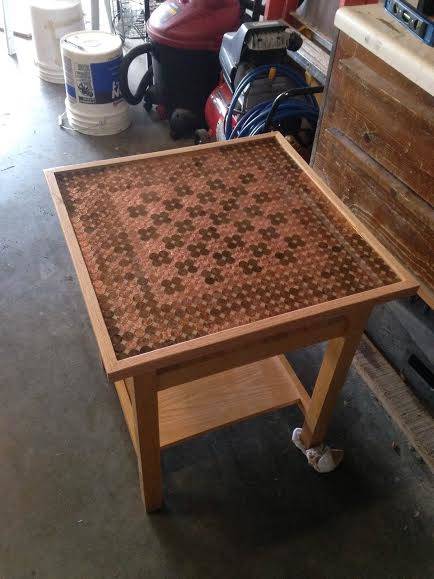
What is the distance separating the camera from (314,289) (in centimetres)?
90

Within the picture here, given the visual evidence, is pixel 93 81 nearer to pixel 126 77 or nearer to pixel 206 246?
pixel 126 77

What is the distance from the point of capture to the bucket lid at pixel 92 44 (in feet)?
7.25

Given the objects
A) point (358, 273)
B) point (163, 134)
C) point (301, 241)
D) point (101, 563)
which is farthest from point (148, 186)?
point (163, 134)

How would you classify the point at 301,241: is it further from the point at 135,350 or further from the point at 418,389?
the point at 418,389

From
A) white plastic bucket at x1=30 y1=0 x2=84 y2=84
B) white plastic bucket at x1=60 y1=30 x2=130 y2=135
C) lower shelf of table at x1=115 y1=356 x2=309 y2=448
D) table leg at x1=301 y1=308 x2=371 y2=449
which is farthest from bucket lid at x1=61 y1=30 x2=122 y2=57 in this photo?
table leg at x1=301 y1=308 x2=371 y2=449

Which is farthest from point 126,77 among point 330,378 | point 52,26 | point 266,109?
point 330,378

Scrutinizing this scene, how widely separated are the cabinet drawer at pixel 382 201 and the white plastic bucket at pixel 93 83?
4.28 ft

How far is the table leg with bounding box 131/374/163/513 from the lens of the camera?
0.86m

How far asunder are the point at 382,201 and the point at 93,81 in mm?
1597

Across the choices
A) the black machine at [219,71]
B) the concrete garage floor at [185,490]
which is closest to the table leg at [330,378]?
the concrete garage floor at [185,490]

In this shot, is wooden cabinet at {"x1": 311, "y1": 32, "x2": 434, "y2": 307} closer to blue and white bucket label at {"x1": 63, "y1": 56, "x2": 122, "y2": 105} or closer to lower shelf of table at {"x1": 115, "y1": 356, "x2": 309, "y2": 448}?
lower shelf of table at {"x1": 115, "y1": 356, "x2": 309, "y2": 448}

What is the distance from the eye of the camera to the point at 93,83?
2.28m

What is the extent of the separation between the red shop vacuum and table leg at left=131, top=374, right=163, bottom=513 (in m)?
1.73

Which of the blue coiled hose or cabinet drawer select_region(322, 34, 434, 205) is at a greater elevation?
cabinet drawer select_region(322, 34, 434, 205)
